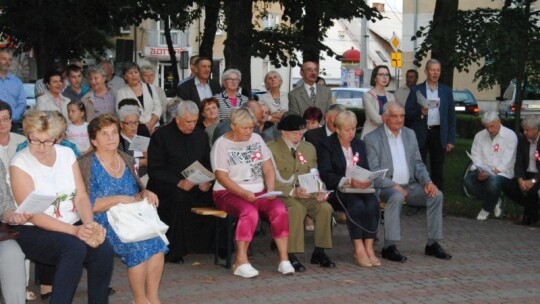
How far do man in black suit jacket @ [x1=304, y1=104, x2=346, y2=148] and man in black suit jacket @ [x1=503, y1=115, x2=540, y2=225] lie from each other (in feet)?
8.59

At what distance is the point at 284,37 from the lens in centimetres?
1814

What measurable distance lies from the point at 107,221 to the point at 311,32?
11848mm

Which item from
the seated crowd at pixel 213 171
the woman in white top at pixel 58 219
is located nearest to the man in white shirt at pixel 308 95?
the seated crowd at pixel 213 171

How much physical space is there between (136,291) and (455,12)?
971 cm

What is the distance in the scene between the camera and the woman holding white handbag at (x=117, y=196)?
25.2 feet

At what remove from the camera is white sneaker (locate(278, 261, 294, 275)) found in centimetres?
933

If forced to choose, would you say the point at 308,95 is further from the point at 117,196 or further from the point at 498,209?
the point at 117,196

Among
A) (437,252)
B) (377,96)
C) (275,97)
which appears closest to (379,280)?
(437,252)

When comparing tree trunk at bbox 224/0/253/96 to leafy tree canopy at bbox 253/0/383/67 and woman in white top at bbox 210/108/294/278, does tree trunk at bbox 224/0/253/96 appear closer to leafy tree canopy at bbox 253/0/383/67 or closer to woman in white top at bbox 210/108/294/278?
leafy tree canopy at bbox 253/0/383/67

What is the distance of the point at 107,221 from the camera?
779 cm

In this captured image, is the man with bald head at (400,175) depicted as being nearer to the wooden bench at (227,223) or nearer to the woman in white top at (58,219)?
the wooden bench at (227,223)

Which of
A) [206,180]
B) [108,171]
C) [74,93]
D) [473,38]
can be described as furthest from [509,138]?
[108,171]

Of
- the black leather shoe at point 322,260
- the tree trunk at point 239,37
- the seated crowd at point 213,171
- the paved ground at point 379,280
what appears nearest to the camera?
the seated crowd at point 213,171

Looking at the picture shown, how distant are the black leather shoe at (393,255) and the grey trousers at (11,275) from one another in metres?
4.26
